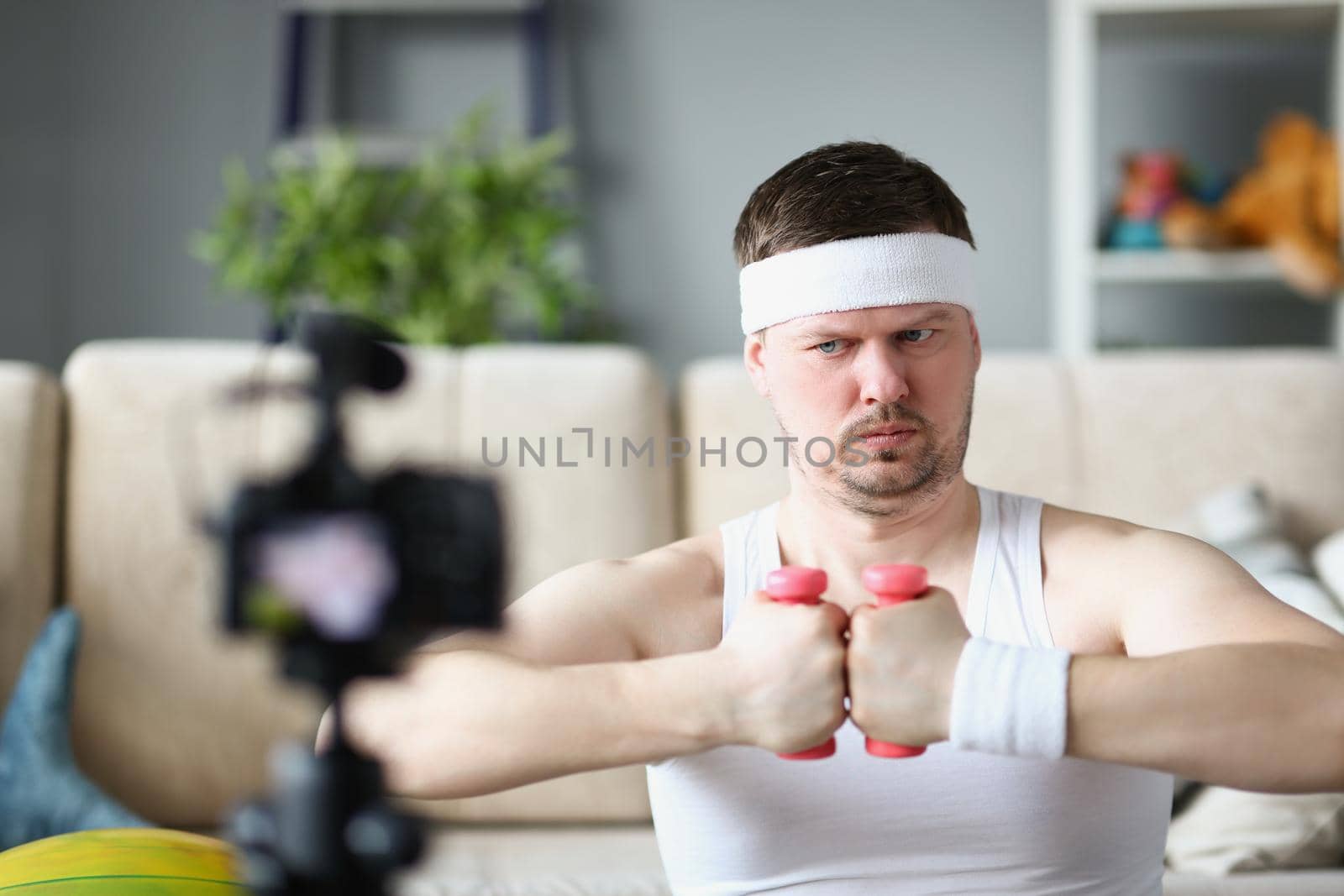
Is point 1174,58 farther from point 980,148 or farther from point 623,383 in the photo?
point 623,383

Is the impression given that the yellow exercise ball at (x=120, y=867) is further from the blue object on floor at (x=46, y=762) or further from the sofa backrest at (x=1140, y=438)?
the sofa backrest at (x=1140, y=438)

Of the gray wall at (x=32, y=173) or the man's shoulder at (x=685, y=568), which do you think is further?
the gray wall at (x=32, y=173)

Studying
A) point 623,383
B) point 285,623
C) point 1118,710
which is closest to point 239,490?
point 285,623

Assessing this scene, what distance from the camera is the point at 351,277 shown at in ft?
8.46

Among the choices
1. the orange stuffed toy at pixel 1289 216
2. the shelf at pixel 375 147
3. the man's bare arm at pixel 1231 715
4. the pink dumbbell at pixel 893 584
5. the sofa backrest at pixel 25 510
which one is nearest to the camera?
the pink dumbbell at pixel 893 584

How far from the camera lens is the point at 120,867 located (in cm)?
98

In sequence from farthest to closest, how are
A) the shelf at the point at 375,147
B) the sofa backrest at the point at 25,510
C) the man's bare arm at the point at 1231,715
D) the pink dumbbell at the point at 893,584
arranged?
1. the shelf at the point at 375,147
2. the sofa backrest at the point at 25,510
3. the man's bare arm at the point at 1231,715
4. the pink dumbbell at the point at 893,584

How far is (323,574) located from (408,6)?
261cm

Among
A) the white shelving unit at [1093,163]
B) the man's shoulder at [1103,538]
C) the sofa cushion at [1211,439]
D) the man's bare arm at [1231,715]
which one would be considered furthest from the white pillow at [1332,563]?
the man's bare arm at [1231,715]

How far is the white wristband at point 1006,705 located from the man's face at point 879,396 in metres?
0.35

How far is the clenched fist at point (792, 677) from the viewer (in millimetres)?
729

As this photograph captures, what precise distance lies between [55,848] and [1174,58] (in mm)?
2678

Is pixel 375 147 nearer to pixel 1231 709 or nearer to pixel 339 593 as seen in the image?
pixel 1231 709

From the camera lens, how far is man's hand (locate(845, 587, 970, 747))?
28.4 inches
